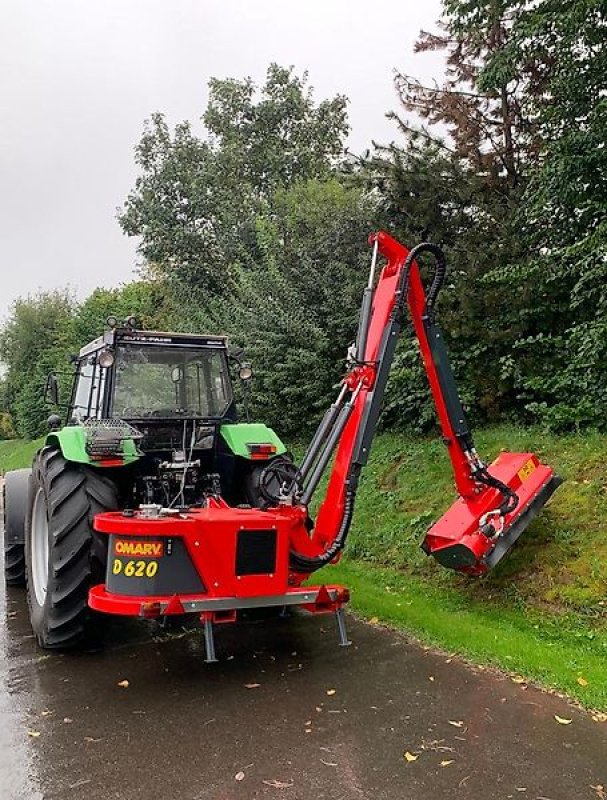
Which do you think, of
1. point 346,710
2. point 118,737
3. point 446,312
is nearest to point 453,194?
point 446,312

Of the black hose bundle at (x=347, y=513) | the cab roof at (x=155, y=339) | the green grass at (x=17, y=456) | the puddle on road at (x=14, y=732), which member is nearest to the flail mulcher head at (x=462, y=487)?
the black hose bundle at (x=347, y=513)

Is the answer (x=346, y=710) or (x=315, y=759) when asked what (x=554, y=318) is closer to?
(x=346, y=710)

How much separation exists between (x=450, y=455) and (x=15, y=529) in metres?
4.38

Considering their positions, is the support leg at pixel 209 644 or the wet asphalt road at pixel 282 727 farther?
the support leg at pixel 209 644

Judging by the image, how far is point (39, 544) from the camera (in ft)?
18.6

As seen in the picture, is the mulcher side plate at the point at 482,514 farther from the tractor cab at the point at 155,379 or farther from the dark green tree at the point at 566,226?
the tractor cab at the point at 155,379

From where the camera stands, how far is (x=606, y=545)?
5.59 metres

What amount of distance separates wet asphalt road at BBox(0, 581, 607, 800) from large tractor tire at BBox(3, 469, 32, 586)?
2.10 metres

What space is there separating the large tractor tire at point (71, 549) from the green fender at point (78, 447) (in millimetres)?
92

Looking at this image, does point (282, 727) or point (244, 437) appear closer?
point (282, 727)

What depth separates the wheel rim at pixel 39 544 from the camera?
5547mm

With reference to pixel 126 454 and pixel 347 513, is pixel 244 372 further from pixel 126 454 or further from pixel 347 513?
pixel 347 513

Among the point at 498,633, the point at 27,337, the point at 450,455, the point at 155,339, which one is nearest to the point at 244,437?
the point at 155,339

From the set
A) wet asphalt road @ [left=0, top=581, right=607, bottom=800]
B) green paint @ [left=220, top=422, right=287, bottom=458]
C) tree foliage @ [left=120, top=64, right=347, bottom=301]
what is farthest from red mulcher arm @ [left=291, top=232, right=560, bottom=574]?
tree foliage @ [left=120, top=64, right=347, bottom=301]
